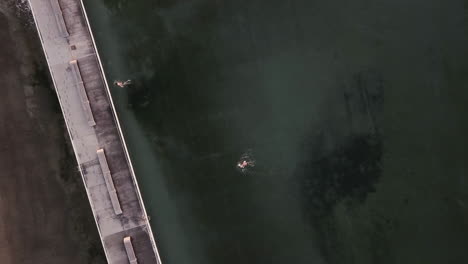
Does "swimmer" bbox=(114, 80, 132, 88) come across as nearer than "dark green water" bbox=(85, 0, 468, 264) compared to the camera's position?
No

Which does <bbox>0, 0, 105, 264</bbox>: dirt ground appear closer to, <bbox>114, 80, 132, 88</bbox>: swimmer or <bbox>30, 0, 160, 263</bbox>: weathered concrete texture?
<bbox>30, 0, 160, 263</bbox>: weathered concrete texture

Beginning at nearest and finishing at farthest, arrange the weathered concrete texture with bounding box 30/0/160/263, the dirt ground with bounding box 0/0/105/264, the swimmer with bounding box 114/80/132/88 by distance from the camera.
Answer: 1. the weathered concrete texture with bounding box 30/0/160/263
2. the swimmer with bounding box 114/80/132/88
3. the dirt ground with bounding box 0/0/105/264

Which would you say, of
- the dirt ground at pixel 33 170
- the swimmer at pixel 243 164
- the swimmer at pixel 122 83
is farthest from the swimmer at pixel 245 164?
the dirt ground at pixel 33 170

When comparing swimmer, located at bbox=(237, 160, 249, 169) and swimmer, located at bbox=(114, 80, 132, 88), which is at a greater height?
swimmer, located at bbox=(114, 80, 132, 88)

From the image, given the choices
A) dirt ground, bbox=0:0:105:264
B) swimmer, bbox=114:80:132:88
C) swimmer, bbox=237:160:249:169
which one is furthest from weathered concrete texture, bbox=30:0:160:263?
swimmer, bbox=237:160:249:169

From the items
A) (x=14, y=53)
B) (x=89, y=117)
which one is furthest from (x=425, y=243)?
(x=14, y=53)

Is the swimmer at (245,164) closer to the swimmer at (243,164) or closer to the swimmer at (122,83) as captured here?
the swimmer at (243,164)

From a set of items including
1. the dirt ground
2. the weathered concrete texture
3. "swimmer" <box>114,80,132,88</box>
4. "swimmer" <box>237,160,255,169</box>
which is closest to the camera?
the weathered concrete texture
